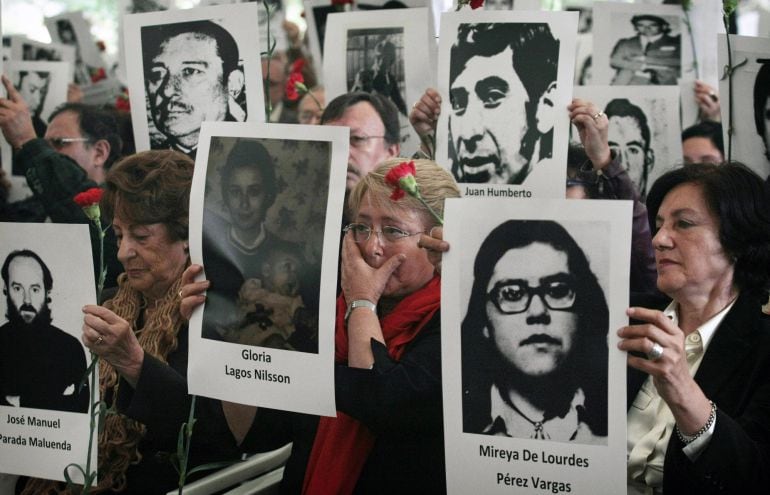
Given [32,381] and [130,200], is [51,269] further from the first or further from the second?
[130,200]

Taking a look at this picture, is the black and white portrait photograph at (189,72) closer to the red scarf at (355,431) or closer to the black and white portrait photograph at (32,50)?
the red scarf at (355,431)

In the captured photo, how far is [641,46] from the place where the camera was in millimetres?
3580

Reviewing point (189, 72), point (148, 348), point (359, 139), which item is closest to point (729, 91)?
point (359, 139)

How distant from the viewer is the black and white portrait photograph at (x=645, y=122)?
127 inches

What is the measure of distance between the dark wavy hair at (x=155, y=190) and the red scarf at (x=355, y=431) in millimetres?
636

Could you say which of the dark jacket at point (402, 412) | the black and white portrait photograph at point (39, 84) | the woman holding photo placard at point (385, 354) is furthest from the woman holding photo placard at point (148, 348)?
the black and white portrait photograph at point (39, 84)

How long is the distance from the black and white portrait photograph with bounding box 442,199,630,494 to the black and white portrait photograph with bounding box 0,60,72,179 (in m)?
2.54

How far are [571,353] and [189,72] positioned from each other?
1.42m

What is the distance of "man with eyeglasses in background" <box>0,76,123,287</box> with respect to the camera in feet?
11.0

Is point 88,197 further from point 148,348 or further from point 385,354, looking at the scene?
point 385,354

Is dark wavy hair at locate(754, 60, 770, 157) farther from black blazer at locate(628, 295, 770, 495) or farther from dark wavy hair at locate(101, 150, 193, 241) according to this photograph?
dark wavy hair at locate(101, 150, 193, 241)

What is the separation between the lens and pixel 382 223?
7.41 feet

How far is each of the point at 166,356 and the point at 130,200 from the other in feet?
1.43

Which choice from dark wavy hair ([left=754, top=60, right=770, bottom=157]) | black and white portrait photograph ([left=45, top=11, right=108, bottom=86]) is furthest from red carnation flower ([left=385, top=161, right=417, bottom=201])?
black and white portrait photograph ([left=45, top=11, right=108, bottom=86])
